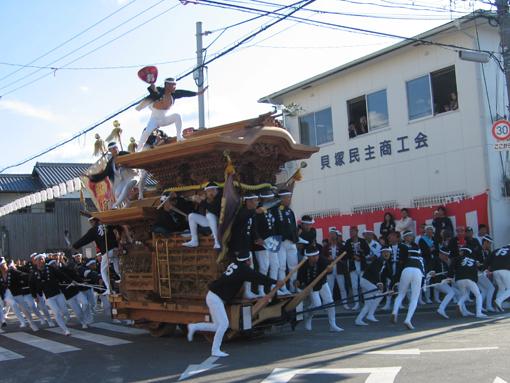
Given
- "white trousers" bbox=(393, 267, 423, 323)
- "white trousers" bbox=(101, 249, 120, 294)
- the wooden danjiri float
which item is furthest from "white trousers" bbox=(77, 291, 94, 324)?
"white trousers" bbox=(393, 267, 423, 323)

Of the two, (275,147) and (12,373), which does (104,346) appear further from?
(275,147)

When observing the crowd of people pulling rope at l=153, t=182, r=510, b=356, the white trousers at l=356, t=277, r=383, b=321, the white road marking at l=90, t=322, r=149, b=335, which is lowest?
the white road marking at l=90, t=322, r=149, b=335

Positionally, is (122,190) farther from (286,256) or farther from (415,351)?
(415,351)

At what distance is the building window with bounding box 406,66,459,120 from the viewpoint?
16.3m

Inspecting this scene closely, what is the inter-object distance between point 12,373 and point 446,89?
13041 mm

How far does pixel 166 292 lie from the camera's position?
34.4ft

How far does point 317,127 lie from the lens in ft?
67.7

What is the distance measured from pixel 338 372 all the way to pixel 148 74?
754cm

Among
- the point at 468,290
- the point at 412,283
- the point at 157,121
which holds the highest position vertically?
the point at 157,121

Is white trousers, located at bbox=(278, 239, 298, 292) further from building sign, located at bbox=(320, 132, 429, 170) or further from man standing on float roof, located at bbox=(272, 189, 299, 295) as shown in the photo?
building sign, located at bbox=(320, 132, 429, 170)

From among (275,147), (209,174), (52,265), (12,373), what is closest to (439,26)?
(275,147)

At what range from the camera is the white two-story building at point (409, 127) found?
15484 mm

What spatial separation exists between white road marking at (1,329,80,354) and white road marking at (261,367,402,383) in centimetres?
478

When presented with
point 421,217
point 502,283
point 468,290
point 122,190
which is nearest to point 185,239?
point 122,190
